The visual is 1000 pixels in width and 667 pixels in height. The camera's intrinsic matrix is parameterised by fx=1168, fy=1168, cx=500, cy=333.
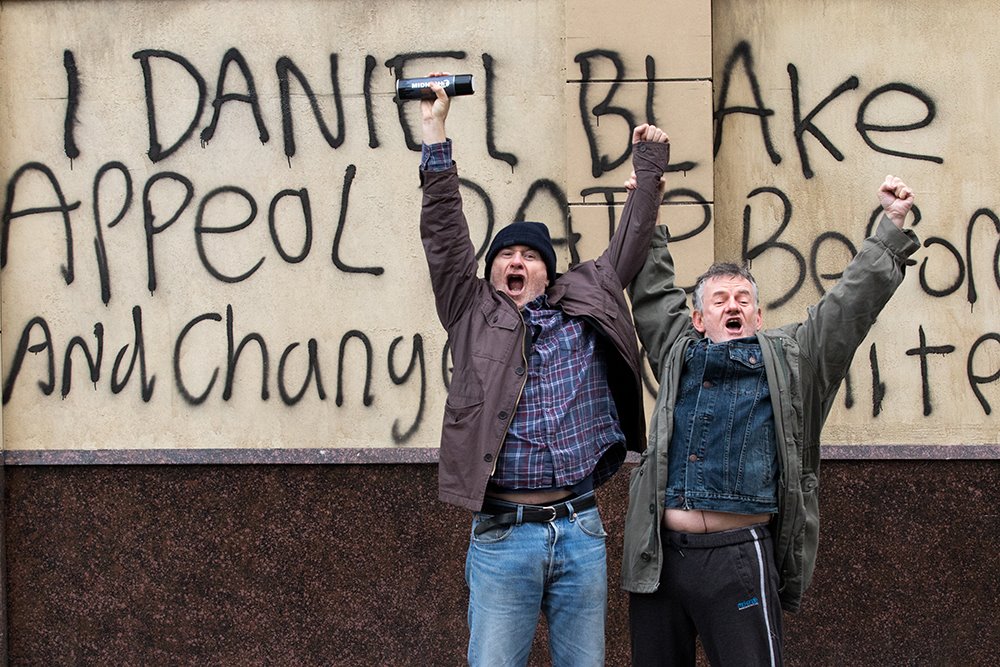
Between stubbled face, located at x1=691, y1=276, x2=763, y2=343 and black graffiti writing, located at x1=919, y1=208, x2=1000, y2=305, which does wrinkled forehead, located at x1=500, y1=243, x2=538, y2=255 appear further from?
black graffiti writing, located at x1=919, y1=208, x2=1000, y2=305

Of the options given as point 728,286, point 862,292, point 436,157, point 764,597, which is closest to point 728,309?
point 728,286

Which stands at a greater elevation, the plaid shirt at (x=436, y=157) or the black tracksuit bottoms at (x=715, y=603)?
the plaid shirt at (x=436, y=157)

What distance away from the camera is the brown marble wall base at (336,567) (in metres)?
4.80

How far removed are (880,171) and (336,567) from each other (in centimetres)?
282

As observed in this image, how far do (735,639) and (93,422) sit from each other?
3057 millimetres

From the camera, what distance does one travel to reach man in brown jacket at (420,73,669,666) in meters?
3.14

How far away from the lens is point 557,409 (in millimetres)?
3176

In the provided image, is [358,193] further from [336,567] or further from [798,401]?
[798,401]

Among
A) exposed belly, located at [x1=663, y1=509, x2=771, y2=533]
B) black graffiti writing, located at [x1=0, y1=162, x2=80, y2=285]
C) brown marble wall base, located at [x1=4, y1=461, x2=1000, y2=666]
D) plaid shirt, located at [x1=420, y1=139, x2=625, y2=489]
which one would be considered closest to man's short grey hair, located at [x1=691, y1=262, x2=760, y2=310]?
plaid shirt, located at [x1=420, y1=139, x2=625, y2=489]

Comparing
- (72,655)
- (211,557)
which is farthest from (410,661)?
(72,655)

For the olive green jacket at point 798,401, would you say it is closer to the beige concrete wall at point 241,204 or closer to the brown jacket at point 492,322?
the brown jacket at point 492,322

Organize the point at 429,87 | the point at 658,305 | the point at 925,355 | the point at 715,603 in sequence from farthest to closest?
the point at 925,355, the point at 658,305, the point at 429,87, the point at 715,603

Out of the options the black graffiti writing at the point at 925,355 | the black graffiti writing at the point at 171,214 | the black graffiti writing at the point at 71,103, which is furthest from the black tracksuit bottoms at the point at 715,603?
the black graffiti writing at the point at 71,103

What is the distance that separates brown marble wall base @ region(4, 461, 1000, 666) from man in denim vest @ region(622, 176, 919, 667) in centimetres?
166
